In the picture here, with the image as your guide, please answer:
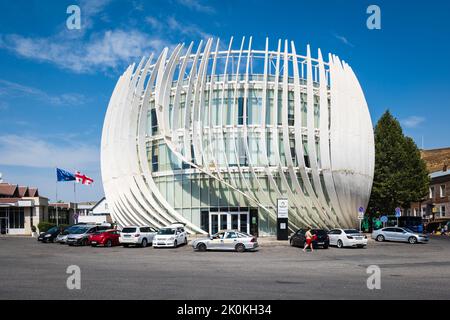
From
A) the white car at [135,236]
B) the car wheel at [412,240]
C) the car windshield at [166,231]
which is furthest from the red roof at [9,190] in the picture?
the car wheel at [412,240]

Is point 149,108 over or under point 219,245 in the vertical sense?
over

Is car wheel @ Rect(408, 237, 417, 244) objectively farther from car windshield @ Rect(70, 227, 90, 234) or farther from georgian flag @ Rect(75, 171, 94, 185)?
georgian flag @ Rect(75, 171, 94, 185)

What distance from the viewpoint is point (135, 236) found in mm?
32750

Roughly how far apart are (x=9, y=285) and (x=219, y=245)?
16536mm

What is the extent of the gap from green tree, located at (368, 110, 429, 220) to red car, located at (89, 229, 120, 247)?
2968 centimetres

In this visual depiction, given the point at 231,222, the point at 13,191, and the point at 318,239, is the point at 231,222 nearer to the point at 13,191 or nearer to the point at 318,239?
the point at 318,239

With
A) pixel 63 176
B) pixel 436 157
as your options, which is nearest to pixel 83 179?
pixel 63 176

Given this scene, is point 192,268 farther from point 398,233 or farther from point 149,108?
point 149,108

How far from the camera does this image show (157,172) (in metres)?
44.7

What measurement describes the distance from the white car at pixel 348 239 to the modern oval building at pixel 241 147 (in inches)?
256

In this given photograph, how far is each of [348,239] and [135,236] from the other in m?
13.9
